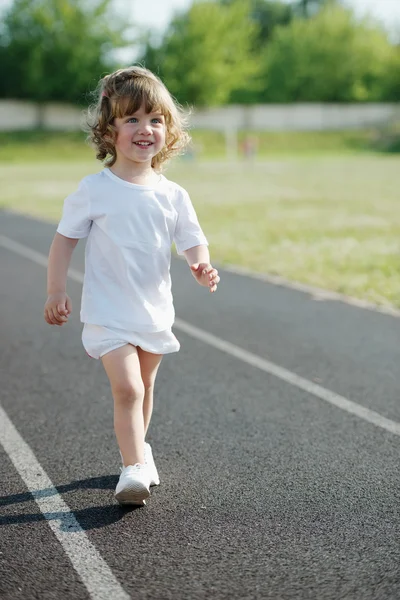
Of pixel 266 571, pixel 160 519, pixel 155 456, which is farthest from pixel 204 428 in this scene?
pixel 266 571

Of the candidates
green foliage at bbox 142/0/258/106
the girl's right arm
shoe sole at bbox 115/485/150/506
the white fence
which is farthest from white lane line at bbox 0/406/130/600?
green foliage at bbox 142/0/258/106

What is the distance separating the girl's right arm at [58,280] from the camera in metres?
3.81

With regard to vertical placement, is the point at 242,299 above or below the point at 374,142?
above

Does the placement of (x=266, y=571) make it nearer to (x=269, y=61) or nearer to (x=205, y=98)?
(x=205, y=98)

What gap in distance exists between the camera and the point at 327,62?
3423 inches

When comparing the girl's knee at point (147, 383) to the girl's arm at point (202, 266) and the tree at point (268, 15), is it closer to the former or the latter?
the girl's arm at point (202, 266)

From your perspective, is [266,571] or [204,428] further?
[204,428]

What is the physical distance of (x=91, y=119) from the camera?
3.93 m

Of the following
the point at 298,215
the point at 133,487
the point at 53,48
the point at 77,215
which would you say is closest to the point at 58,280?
the point at 77,215

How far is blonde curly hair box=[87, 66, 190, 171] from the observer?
3727 mm

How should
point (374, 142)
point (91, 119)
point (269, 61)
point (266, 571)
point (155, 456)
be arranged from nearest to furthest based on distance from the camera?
1. point (266, 571)
2. point (91, 119)
3. point (155, 456)
4. point (374, 142)
5. point (269, 61)

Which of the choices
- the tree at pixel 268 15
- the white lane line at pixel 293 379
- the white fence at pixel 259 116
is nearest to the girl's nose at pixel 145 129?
the white lane line at pixel 293 379

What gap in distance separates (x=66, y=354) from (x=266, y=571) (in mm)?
3993

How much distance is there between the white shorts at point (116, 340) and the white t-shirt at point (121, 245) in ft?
0.11
